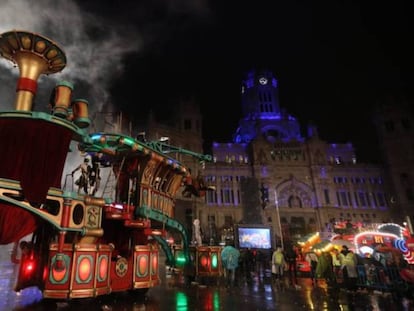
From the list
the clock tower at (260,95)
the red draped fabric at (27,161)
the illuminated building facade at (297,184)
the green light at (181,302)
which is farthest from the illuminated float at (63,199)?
the clock tower at (260,95)

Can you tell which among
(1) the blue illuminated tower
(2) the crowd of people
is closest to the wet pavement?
(2) the crowd of people

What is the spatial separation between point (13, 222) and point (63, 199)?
148 centimetres

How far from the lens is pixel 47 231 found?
988 cm

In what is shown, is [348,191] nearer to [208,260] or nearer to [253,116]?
[253,116]

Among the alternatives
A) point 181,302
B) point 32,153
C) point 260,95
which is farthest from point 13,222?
point 260,95

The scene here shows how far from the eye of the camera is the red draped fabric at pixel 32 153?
7.18 meters

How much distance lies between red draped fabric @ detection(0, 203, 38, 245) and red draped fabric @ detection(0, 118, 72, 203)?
1.59 ft

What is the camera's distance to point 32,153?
7.42m

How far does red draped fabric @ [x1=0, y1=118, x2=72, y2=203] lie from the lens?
7.18 meters

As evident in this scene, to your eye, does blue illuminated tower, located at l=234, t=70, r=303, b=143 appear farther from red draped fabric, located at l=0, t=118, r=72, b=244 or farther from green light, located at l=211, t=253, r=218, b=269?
red draped fabric, located at l=0, t=118, r=72, b=244

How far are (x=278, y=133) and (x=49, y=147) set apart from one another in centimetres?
6356

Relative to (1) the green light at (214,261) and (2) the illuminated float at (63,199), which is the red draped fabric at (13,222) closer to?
(2) the illuminated float at (63,199)

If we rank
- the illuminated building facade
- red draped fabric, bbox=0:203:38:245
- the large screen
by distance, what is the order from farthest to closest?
the illuminated building facade
the large screen
red draped fabric, bbox=0:203:38:245

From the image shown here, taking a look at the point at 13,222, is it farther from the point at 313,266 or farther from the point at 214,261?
the point at 313,266
